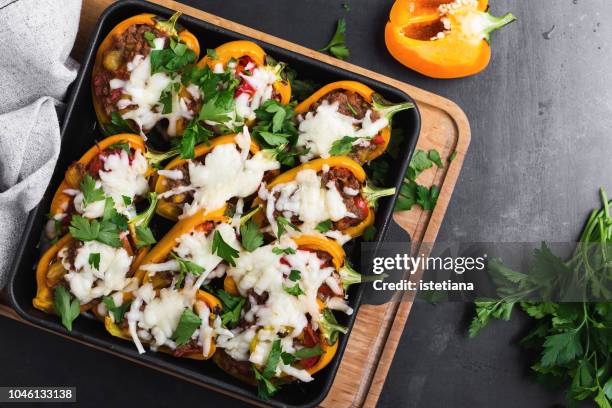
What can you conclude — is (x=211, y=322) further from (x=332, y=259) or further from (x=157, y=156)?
(x=157, y=156)

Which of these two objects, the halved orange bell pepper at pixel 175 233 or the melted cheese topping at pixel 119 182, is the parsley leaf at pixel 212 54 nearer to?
the melted cheese topping at pixel 119 182

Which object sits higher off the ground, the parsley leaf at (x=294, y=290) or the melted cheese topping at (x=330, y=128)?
the melted cheese topping at (x=330, y=128)

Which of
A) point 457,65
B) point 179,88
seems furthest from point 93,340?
point 457,65

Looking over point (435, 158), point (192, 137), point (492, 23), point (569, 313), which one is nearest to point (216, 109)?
point (192, 137)

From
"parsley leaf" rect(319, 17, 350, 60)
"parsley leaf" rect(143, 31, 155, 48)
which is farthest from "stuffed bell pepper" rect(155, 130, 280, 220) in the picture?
"parsley leaf" rect(319, 17, 350, 60)

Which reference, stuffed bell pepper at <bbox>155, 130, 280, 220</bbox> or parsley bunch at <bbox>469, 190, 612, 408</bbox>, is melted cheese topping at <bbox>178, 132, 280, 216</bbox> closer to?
stuffed bell pepper at <bbox>155, 130, 280, 220</bbox>

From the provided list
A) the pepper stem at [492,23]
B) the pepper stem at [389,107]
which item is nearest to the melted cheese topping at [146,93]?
the pepper stem at [389,107]

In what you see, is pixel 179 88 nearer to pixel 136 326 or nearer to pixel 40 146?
pixel 40 146
